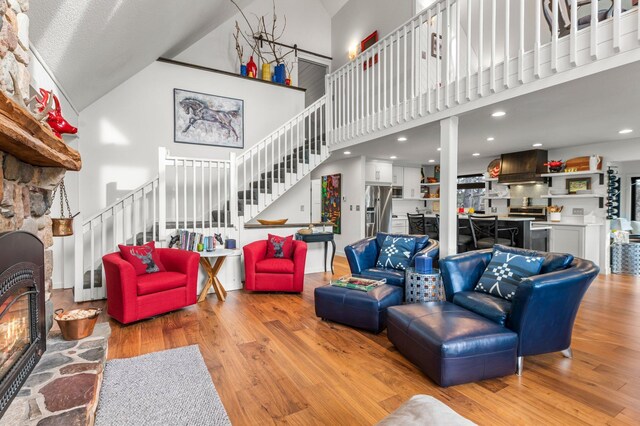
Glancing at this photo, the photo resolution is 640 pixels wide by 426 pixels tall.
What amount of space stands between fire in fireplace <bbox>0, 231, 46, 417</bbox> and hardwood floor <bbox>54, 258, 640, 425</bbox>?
87cm

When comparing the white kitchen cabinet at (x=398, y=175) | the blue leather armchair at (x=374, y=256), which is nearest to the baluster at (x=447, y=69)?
the blue leather armchair at (x=374, y=256)

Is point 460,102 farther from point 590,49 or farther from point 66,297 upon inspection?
point 66,297

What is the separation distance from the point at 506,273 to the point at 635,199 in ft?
20.0

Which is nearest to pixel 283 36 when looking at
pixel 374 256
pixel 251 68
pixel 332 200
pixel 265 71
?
pixel 265 71

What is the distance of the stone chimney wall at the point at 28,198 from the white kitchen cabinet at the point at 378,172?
19.8ft

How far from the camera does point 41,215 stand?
2170 millimetres

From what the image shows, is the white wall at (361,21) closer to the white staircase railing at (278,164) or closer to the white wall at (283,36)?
the white wall at (283,36)

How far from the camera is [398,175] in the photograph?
8.64 m

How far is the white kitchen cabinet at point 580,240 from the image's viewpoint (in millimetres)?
5556

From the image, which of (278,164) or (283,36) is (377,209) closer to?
(278,164)

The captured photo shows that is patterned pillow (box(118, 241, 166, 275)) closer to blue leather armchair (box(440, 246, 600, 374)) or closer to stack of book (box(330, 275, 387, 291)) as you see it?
stack of book (box(330, 275, 387, 291))

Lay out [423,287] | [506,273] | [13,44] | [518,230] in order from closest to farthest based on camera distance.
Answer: [13,44], [506,273], [423,287], [518,230]

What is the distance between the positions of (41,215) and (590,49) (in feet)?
14.5

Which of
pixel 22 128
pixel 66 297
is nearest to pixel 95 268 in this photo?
pixel 66 297
